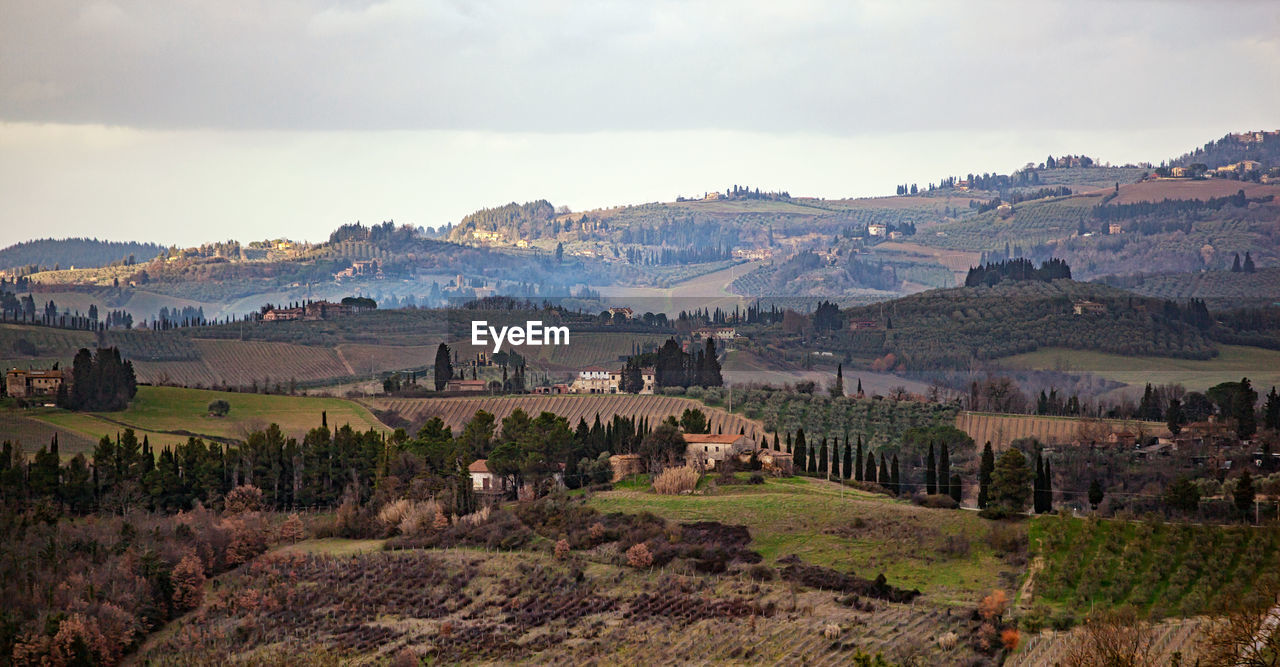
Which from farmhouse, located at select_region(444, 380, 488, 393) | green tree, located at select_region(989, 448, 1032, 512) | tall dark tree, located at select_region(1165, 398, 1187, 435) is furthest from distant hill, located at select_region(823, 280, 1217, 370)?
green tree, located at select_region(989, 448, 1032, 512)

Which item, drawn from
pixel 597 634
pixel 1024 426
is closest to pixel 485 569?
pixel 597 634

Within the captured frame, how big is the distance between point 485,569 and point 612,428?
98.9ft

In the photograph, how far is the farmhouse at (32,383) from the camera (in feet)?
396

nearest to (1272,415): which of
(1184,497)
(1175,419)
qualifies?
(1175,419)

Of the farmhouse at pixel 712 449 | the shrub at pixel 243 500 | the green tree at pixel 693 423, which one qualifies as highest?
the green tree at pixel 693 423

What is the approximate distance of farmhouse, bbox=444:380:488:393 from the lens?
139400mm

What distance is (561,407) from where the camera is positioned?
415ft

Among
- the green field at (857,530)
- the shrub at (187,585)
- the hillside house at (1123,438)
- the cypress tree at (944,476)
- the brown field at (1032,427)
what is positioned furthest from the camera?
the brown field at (1032,427)

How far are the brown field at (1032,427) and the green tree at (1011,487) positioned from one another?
30766 mm

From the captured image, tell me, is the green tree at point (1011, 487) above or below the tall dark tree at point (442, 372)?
below

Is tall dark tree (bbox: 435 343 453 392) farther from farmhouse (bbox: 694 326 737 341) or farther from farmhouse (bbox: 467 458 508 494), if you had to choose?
farmhouse (bbox: 467 458 508 494)

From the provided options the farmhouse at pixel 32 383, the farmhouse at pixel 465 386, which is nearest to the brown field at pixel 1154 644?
the farmhouse at pixel 465 386

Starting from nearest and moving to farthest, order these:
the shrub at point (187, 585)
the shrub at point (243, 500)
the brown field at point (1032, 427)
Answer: the shrub at point (187, 585) < the shrub at point (243, 500) < the brown field at point (1032, 427)

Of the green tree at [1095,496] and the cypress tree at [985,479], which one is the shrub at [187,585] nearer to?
the cypress tree at [985,479]
